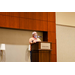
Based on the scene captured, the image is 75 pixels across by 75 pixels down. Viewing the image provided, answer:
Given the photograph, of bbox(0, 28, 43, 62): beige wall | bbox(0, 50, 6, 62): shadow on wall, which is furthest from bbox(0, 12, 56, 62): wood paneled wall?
bbox(0, 50, 6, 62): shadow on wall

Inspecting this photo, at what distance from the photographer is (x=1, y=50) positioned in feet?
18.7

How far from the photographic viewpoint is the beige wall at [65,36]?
7152mm

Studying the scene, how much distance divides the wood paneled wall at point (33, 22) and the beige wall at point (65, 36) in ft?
1.10

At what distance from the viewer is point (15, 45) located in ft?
19.8

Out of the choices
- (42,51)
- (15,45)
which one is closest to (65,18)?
(15,45)

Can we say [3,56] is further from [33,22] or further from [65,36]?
[65,36]

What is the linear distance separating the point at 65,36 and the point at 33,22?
2.08 metres

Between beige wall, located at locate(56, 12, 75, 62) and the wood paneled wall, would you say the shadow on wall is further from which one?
beige wall, located at locate(56, 12, 75, 62)

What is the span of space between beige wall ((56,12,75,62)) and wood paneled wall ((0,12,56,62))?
0.34 meters

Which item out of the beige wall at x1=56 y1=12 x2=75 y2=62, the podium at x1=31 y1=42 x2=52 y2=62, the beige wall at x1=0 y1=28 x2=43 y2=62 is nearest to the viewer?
the podium at x1=31 y1=42 x2=52 y2=62

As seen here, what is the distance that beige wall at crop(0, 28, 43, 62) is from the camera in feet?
19.1

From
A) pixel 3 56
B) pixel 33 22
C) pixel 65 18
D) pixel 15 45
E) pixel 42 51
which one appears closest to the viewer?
pixel 42 51

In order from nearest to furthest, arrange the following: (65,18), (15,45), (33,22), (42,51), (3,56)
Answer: (42,51) < (3,56) < (15,45) < (33,22) < (65,18)

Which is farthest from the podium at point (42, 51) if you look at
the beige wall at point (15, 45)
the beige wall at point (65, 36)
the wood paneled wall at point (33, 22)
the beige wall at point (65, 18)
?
the beige wall at point (65, 18)
